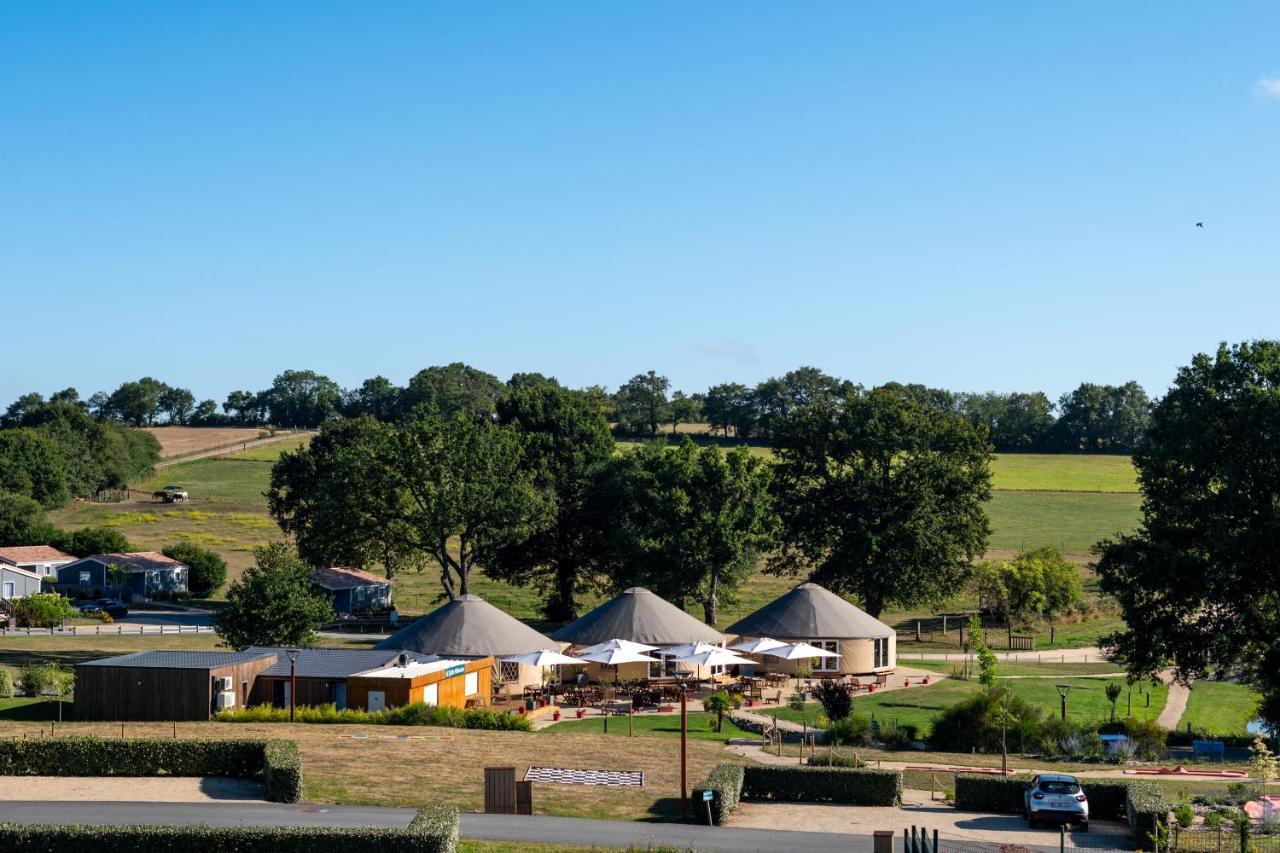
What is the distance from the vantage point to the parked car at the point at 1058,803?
30.3 m

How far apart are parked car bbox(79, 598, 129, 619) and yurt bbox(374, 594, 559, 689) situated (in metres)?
30.5

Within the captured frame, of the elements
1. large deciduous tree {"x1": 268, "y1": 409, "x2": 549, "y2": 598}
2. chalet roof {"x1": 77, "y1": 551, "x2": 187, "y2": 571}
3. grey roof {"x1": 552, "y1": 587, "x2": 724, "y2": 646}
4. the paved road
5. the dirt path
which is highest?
large deciduous tree {"x1": 268, "y1": 409, "x2": 549, "y2": 598}

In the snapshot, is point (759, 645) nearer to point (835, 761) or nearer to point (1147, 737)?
point (1147, 737)

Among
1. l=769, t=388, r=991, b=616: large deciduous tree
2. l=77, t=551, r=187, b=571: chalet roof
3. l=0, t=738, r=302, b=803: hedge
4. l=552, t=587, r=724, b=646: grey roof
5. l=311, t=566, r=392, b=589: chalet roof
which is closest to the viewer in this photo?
l=0, t=738, r=302, b=803: hedge

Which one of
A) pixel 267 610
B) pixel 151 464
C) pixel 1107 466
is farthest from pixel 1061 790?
pixel 151 464

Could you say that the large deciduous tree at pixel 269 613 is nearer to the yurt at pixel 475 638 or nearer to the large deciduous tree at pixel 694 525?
the yurt at pixel 475 638

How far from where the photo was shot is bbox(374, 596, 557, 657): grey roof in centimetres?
5312

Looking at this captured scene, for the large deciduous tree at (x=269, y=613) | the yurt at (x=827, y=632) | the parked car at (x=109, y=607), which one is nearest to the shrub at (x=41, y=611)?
the parked car at (x=109, y=607)

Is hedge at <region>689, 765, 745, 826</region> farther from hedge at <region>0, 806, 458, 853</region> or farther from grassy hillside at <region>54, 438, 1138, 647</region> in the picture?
grassy hillside at <region>54, 438, 1138, 647</region>

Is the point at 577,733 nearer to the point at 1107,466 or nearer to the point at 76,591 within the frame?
the point at 76,591

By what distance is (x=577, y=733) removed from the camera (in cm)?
4300

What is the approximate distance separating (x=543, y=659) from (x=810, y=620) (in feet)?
45.5

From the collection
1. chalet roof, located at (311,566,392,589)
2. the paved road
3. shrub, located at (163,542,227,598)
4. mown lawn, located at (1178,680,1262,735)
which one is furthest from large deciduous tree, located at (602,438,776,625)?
the paved road

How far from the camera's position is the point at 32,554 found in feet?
285
